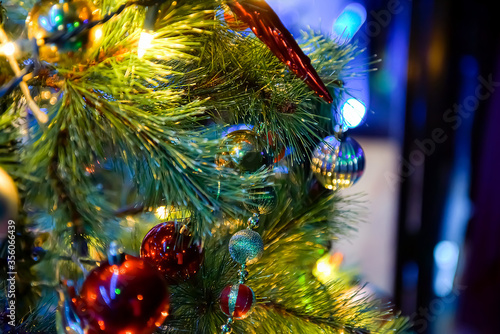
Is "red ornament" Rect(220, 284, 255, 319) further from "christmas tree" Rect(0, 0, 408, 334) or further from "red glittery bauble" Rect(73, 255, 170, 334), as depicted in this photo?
"red glittery bauble" Rect(73, 255, 170, 334)

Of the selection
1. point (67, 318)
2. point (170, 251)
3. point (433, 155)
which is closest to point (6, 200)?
point (67, 318)

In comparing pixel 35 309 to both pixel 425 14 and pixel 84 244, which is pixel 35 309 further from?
pixel 425 14

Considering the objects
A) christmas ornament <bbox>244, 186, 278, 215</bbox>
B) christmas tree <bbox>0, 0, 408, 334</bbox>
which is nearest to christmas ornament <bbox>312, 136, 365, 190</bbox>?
christmas tree <bbox>0, 0, 408, 334</bbox>

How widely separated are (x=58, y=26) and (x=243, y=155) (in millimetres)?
189

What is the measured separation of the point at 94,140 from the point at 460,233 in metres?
1.75

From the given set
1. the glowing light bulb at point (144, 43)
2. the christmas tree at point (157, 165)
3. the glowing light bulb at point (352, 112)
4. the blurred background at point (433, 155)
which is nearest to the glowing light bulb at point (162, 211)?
the christmas tree at point (157, 165)

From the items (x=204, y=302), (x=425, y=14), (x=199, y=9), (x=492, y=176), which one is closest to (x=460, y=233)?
(x=492, y=176)

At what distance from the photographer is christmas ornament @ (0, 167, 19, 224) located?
23cm

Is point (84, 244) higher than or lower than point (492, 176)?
higher

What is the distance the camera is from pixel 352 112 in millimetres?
519

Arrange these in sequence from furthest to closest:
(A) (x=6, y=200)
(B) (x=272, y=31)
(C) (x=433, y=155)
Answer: (C) (x=433, y=155), (B) (x=272, y=31), (A) (x=6, y=200)

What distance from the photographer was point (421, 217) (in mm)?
1729

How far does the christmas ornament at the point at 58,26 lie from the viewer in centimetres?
27

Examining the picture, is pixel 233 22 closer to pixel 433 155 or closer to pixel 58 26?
pixel 58 26
